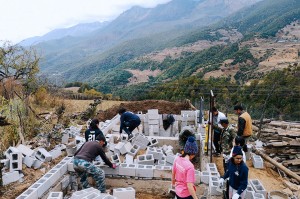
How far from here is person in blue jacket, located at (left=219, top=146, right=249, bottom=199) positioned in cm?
457

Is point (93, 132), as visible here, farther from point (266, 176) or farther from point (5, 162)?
point (266, 176)

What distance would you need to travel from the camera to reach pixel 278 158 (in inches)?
461

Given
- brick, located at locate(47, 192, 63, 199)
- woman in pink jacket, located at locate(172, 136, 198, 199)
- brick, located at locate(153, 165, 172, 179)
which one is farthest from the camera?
brick, located at locate(153, 165, 172, 179)

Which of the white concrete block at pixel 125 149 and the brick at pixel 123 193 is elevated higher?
the white concrete block at pixel 125 149

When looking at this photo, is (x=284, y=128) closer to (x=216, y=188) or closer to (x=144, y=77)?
(x=216, y=188)

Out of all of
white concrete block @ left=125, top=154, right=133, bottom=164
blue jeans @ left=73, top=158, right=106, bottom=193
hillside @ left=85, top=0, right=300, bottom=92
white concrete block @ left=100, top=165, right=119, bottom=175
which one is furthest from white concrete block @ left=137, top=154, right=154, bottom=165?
hillside @ left=85, top=0, right=300, bottom=92

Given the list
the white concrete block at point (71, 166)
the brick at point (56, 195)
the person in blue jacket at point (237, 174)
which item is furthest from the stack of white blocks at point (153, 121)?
the person in blue jacket at point (237, 174)

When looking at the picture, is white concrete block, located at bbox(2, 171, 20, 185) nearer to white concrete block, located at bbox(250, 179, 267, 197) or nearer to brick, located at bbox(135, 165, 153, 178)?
brick, located at bbox(135, 165, 153, 178)

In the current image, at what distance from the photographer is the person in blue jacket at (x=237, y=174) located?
4570mm

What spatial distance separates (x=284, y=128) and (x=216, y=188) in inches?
418

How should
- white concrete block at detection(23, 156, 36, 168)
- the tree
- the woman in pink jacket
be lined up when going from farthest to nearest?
the tree → white concrete block at detection(23, 156, 36, 168) → the woman in pink jacket

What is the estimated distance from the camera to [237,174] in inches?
185

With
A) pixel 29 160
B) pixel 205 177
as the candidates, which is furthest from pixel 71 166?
pixel 205 177

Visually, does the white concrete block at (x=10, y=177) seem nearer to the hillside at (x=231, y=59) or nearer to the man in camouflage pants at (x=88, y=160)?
the man in camouflage pants at (x=88, y=160)
